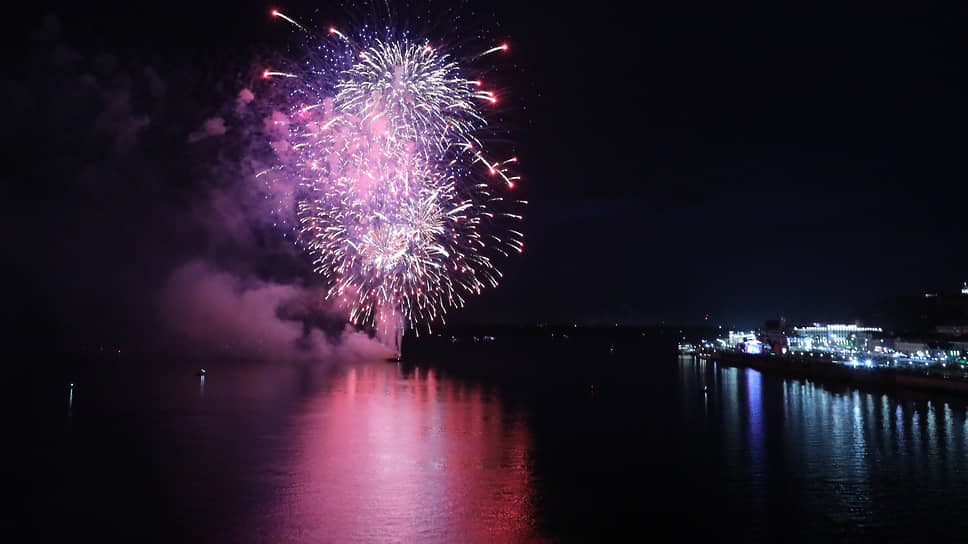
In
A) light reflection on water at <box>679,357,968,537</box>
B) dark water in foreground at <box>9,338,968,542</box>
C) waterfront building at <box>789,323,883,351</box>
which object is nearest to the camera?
dark water in foreground at <box>9,338,968,542</box>

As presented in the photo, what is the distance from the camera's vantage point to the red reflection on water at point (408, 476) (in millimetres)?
12562

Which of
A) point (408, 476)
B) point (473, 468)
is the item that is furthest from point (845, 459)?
point (408, 476)

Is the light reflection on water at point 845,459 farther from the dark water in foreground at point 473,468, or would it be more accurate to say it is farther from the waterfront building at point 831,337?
the waterfront building at point 831,337

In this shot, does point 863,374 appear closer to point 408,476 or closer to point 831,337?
point 408,476

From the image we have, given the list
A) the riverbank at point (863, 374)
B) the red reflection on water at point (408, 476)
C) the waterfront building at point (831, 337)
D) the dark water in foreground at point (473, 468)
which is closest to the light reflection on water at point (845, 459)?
the dark water in foreground at point (473, 468)

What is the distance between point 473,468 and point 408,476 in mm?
1711

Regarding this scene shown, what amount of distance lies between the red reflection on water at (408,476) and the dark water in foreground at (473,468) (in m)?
0.07

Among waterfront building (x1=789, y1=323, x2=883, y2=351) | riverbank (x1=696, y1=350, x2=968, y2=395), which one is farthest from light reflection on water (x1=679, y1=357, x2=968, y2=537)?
waterfront building (x1=789, y1=323, x2=883, y2=351)

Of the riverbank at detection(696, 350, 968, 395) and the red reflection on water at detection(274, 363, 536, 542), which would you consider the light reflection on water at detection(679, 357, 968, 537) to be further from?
the red reflection on water at detection(274, 363, 536, 542)

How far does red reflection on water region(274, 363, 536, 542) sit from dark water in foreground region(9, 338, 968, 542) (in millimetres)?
71

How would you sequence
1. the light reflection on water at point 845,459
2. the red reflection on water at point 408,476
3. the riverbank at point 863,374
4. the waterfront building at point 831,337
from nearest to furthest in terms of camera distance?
the red reflection on water at point 408,476, the light reflection on water at point 845,459, the riverbank at point 863,374, the waterfront building at point 831,337

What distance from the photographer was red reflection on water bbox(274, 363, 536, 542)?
1256 cm

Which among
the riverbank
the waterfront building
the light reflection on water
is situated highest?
the waterfront building

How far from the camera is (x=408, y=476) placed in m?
16.7
